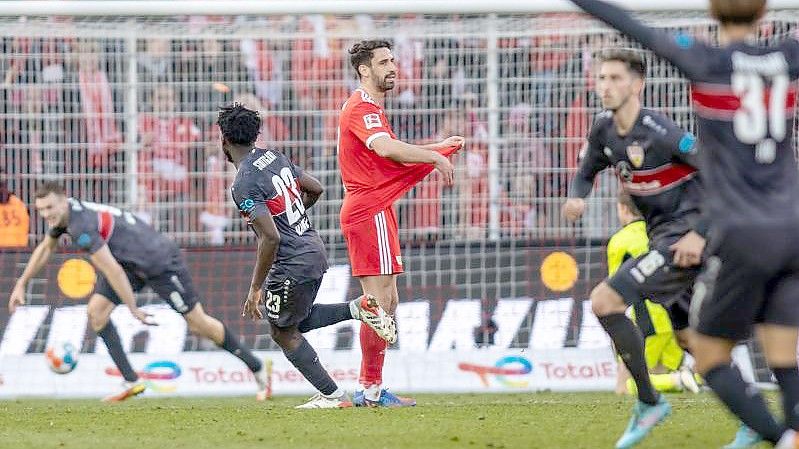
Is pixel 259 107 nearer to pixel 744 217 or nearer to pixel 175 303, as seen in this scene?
pixel 175 303

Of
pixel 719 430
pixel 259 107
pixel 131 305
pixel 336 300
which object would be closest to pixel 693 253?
pixel 719 430

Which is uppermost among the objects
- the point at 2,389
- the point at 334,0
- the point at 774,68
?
the point at 334,0

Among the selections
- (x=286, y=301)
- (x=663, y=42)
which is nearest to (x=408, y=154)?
(x=286, y=301)

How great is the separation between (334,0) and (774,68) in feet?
26.2

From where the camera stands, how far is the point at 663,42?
5941 millimetres

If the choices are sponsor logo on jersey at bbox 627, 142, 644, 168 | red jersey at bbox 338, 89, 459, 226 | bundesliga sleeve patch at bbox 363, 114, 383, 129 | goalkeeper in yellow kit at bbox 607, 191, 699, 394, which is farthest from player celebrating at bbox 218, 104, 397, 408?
goalkeeper in yellow kit at bbox 607, 191, 699, 394

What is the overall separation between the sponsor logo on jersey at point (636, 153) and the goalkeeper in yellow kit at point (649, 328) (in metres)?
4.06

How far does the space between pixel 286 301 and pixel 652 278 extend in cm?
345

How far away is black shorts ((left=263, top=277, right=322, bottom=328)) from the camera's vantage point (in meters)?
10.2

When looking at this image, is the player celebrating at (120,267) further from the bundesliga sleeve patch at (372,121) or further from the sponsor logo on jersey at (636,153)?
the sponsor logo on jersey at (636,153)

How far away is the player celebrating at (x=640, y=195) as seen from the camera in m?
7.52

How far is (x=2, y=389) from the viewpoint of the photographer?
14102 mm

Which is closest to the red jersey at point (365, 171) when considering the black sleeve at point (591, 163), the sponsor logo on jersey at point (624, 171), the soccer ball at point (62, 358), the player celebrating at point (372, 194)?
the player celebrating at point (372, 194)

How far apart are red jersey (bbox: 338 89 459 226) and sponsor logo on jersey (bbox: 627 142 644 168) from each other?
2328 mm
